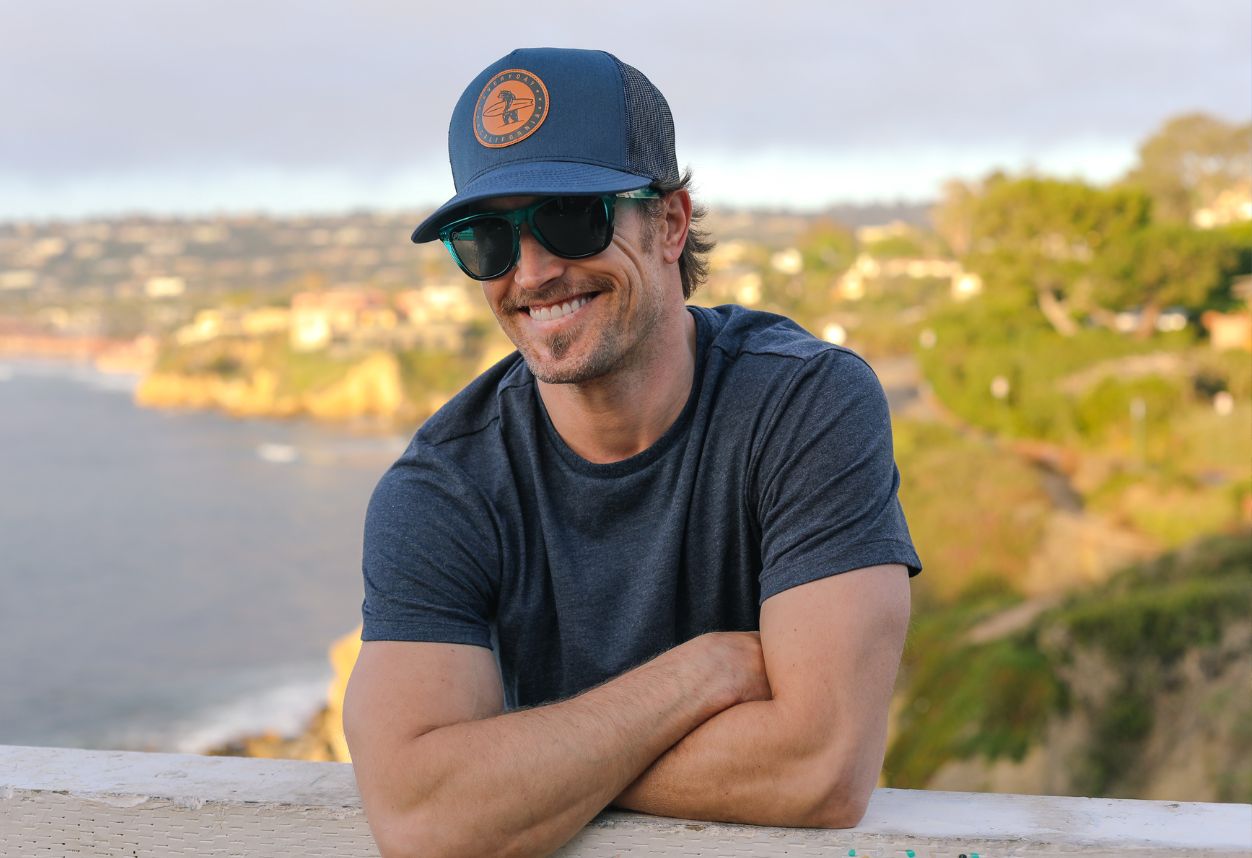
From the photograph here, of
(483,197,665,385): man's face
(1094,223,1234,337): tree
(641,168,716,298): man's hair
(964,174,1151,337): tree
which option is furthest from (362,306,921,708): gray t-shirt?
(964,174,1151,337): tree

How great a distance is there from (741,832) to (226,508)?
57133mm

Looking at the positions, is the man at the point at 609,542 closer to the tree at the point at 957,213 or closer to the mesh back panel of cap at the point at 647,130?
the mesh back panel of cap at the point at 647,130

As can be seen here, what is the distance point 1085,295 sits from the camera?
109ft

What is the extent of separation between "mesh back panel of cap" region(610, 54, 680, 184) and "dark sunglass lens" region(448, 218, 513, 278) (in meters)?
0.19

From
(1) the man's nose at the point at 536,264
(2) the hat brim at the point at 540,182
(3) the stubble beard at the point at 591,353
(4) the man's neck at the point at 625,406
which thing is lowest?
(4) the man's neck at the point at 625,406

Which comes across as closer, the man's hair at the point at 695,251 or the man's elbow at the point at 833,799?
the man's elbow at the point at 833,799

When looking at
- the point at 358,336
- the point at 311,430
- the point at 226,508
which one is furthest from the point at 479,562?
the point at 358,336

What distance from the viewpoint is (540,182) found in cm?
149

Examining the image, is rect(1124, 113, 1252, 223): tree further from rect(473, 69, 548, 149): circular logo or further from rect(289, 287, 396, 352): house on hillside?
rect(289, 287, 396, 352): house on hillside

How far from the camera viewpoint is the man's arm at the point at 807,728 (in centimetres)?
130

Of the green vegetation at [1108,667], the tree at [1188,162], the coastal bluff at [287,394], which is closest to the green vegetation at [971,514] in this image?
the green vegetation at [1108,667]

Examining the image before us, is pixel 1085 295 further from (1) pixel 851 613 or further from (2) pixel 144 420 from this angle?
(2) pixel 144 420

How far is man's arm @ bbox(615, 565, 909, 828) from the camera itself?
130cm

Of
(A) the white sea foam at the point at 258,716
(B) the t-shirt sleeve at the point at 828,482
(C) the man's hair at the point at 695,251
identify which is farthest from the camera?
(A) the white sea foam at the point at 258,716
